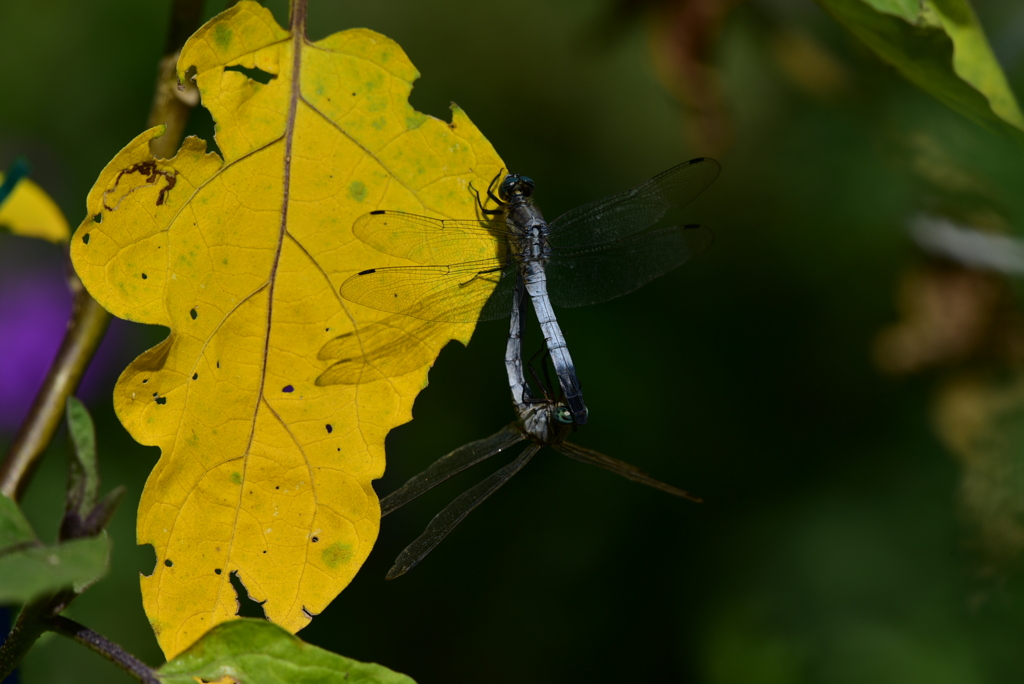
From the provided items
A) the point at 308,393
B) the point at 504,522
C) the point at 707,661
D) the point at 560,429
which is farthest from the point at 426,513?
the point at 308,393

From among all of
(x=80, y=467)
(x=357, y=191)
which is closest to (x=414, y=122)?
(x=357, y=191)

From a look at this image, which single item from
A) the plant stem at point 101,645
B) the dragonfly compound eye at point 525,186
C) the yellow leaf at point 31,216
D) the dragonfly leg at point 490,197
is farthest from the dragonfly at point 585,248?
the plant stem at point 101,645

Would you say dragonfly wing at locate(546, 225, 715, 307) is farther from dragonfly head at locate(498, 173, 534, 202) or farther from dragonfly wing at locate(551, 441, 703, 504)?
dragonfly wing at locate(551, 441, 703, 504)

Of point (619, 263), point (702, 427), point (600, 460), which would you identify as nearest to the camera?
point (600, 460)

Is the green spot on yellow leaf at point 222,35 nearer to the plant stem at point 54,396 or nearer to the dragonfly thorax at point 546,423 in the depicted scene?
the plant stem at point 54,396

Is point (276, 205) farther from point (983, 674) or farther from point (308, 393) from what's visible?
point (983, 674)

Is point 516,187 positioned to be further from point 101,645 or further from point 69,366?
point 101,645
